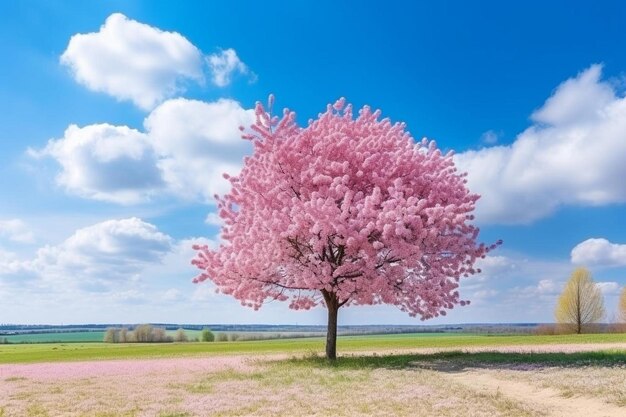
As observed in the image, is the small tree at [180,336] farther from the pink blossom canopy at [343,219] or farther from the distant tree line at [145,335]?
the pink blossom canopy at [343,219]

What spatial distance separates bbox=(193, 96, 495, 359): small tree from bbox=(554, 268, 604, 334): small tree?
186 ft

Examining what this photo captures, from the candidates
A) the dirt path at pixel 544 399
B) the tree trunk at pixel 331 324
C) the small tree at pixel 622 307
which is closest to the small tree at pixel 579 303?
the small tree at pixel 622 307

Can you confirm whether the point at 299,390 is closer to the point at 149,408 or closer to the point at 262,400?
the point at 262,400

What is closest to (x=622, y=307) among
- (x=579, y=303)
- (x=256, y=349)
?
(x=579, y=303)

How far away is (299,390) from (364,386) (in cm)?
258

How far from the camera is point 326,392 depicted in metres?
21.6

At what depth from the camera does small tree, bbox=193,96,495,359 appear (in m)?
31.0

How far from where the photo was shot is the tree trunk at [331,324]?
114ft

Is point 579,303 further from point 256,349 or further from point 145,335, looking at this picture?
point 145,335

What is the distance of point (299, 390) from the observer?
22297 mm

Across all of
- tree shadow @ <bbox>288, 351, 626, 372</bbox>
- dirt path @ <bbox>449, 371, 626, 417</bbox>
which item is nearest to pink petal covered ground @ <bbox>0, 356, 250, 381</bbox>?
tree shadow @ <bbox>288, 351, 626, 372</bbox>

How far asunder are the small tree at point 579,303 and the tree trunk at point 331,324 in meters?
60.8

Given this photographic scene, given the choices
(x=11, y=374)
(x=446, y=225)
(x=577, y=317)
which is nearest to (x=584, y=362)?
(x=446, y=225)

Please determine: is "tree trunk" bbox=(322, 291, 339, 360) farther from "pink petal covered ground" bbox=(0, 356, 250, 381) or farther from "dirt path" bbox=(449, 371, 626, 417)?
"dirt path" bbox=(449, 371, 626, 417)
